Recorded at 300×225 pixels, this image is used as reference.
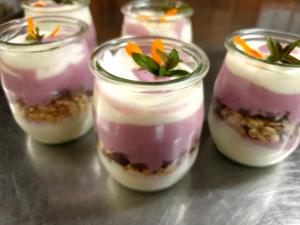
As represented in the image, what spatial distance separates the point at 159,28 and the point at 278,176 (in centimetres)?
42

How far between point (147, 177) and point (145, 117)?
0.12 metres

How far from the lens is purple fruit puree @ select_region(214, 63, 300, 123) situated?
50 cm

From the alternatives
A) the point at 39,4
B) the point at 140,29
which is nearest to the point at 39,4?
the point at 39,4

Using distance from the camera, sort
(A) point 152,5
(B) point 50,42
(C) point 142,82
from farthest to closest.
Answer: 1. (A) point 152,5
2. (B) point 50,42
3. (C) point 142,82

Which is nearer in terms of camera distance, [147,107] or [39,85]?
[147,107]

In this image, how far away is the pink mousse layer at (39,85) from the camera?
55 centimetres

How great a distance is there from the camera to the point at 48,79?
56 centimetres

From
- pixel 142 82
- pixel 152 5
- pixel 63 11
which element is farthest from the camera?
pixel 152 5

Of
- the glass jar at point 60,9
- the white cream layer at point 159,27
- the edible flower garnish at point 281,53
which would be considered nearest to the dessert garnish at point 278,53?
the edible flower garnish at point 281,53

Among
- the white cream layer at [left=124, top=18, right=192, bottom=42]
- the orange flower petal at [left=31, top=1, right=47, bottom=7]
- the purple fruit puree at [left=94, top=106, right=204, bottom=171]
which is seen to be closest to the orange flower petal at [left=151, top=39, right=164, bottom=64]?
the purple fruit puree at [left=94, top=106, right=204, bottom=171]

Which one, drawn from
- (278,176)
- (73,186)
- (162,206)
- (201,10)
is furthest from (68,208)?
(201,10)

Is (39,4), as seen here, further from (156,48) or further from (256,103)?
(256,103)

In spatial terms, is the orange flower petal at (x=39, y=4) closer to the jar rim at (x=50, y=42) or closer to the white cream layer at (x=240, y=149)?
the jar rim at (x=50, y=42)

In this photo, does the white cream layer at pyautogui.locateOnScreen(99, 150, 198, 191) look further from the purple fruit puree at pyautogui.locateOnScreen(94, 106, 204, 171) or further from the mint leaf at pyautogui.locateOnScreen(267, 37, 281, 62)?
the mint leaf at pyautogui.locateOnScreen(267, 37, 281, 62)
